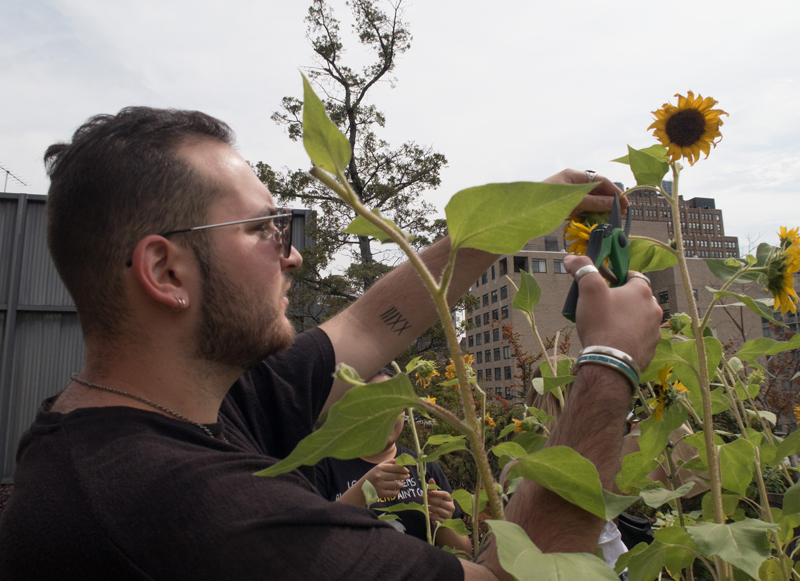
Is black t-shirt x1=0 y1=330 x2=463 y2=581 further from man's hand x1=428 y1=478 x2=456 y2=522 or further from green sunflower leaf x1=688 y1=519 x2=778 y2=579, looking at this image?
man's hand x1=428 y1=478 x2=456 y2=522

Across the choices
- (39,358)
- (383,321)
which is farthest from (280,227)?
(39,358)

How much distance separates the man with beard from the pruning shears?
0.07m

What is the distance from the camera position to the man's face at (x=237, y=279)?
4.00 feet

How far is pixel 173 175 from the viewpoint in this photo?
4.08 feet

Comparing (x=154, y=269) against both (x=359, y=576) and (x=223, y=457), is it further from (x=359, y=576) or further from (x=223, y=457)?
(x=359, y=576)

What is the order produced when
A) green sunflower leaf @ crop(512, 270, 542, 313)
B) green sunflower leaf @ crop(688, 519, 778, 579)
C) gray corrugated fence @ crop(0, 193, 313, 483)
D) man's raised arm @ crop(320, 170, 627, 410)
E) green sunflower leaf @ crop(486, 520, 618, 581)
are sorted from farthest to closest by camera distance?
gray corrugated fence @ crop(0, 193, 313, 483), man's raised arm @ crop(320, 170, 627, 410), green sunflower leaf @ crop(512, 270, 542, 313), green sunflower leaf @ crop(688, 519, 778, 579), green sunflower leaf @ crop(486, 520, 618, 581)

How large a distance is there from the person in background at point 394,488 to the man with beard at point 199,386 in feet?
1.91

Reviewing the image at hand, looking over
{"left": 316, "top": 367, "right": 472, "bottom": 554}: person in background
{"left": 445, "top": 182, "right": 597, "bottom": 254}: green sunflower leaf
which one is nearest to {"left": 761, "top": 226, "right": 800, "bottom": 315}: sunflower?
{"left": 445, "top": 182, "right": 597, "bottom": 254}: green sunflower leaf

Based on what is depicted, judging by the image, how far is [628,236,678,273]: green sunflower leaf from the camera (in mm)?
1156

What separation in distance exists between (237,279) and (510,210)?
80cm

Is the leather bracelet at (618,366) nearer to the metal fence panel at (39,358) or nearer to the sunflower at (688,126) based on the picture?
the sunflower at (688,126)

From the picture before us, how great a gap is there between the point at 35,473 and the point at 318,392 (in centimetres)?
88

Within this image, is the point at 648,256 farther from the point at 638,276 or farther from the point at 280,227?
the point at 280,227

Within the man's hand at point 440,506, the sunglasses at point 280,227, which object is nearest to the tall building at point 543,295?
the man's hand at point 440,506
